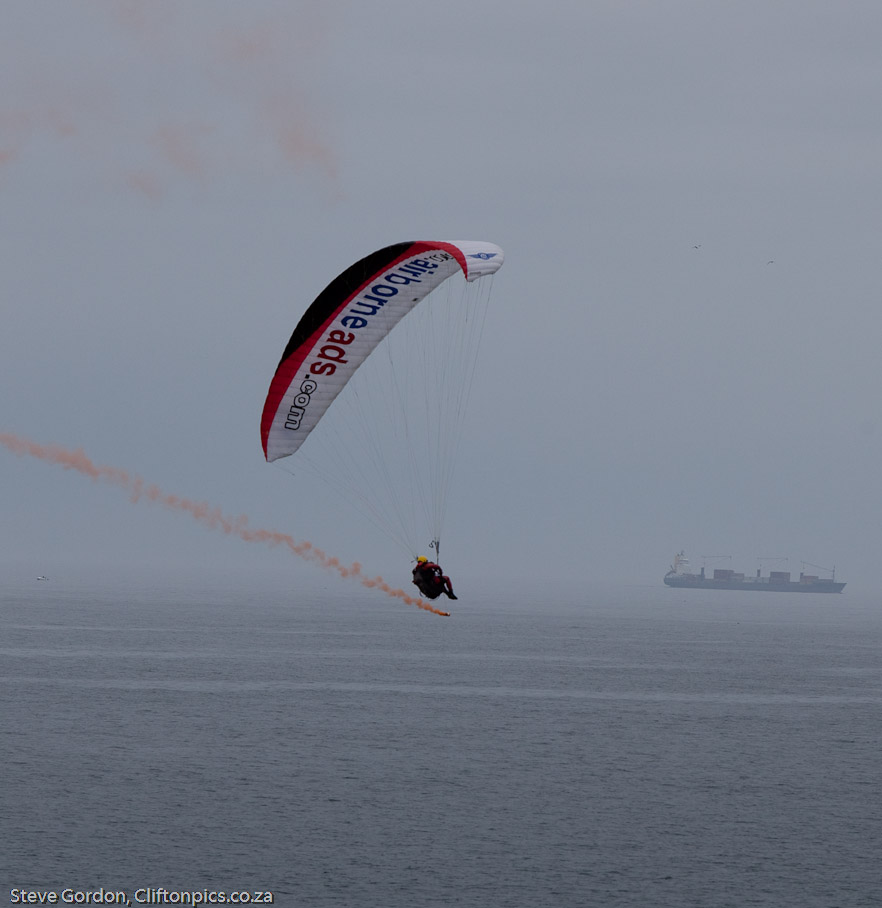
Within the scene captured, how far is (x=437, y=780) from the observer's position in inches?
2008

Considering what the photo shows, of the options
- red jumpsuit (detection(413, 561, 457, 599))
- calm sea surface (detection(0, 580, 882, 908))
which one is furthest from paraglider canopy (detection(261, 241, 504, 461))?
calm sea surface (detection(0, 580, 882, 908))

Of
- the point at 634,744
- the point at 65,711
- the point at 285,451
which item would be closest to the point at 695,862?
the point at 285,451

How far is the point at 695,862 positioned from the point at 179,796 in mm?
19326

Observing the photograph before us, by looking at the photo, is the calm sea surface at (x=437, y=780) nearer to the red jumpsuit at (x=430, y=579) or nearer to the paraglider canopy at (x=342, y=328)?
the red jumpsuit at (x=430, y=579)

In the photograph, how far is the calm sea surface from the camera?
121 ft

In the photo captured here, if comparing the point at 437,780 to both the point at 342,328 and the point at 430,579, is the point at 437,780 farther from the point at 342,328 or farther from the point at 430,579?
the point at 342,328

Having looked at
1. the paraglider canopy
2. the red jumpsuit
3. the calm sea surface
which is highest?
the paraglider canopy

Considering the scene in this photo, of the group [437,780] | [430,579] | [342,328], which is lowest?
[437,780]

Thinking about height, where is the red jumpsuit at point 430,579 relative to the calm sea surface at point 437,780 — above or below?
above

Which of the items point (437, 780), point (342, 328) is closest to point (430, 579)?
point (342, 328)

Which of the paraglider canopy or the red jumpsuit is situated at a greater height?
the paraglider canopy

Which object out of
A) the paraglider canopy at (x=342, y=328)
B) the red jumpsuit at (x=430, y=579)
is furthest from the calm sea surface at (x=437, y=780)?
the paraglider canopy at (x=342, y=328)

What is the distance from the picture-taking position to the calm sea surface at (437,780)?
36812mm

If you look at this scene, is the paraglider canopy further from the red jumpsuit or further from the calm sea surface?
the calm sea surface
